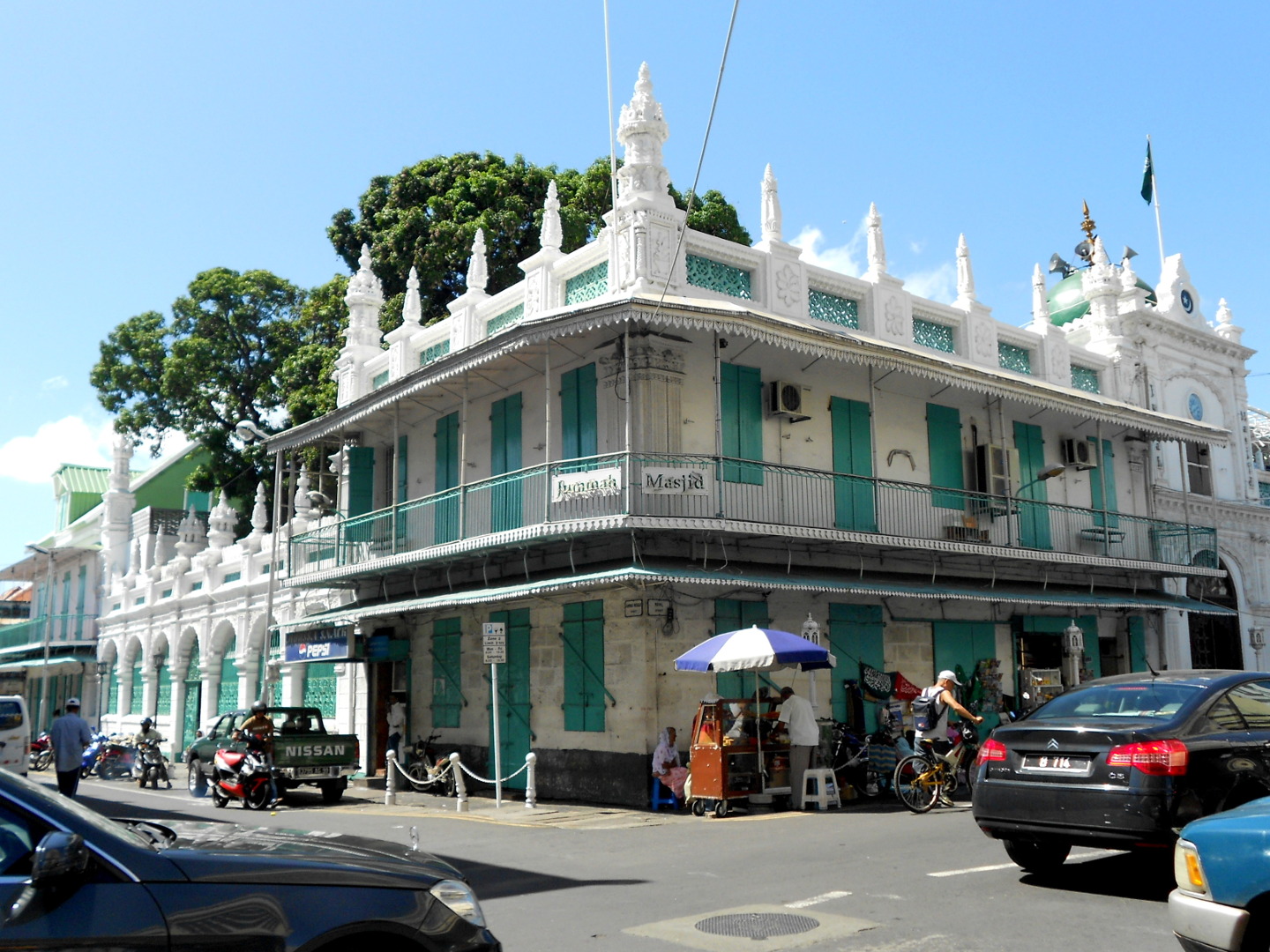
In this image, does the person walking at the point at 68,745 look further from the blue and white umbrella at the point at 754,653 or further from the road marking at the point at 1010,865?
the road marking at the point at 1010,865

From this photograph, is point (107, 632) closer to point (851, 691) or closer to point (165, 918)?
point (851, 691)

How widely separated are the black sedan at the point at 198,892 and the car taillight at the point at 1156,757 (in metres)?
4.80

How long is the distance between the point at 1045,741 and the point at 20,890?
649 centimetres

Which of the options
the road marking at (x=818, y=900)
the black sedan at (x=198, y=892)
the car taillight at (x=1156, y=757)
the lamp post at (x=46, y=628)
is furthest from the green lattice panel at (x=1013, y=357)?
the lamp post at (x=46, y=628)

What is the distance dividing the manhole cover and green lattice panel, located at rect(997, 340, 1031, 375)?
54.7ft

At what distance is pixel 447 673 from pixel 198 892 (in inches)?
659

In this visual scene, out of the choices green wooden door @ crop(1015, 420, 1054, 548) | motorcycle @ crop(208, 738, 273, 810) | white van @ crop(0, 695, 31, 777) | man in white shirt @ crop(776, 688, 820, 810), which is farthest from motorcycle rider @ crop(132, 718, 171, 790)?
green wooden door @ crop(1015, 420, 1054, 548)

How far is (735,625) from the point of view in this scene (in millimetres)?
16891

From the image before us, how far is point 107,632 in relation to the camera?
3928 centimetres

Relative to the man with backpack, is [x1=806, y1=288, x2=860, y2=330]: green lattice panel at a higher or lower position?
higher

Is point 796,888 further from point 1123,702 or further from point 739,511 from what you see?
point 739,511

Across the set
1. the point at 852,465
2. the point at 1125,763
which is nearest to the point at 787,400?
the point at 852,465

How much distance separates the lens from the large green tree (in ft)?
102

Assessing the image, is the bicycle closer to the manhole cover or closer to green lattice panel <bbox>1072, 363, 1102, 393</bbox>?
the manhole cover
